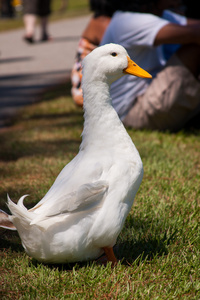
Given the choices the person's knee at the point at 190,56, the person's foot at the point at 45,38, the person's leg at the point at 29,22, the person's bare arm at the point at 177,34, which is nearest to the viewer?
the person's bare arm at the point at 177,34

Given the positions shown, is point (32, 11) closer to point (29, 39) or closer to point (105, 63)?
point (29, 39)

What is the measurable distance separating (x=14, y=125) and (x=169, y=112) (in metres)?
1.84

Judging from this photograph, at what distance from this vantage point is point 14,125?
5.39 metres

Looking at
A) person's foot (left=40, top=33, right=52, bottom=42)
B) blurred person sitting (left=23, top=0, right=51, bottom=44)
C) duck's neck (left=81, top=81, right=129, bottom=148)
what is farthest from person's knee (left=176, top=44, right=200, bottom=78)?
person's foot (left=40, top=33, right=52, bottom=42)

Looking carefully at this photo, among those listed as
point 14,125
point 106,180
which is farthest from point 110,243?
point 14,125

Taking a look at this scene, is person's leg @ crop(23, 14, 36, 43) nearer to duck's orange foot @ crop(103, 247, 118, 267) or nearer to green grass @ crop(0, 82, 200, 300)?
green grass @ crop(0, 82, 200, 300)

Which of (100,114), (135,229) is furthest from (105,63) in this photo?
(135,229)

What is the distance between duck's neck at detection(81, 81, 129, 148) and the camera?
2.30 meters

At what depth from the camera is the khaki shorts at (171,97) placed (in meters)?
4.46

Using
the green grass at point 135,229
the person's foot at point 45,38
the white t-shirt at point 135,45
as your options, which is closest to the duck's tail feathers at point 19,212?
the green grass at point 135,229

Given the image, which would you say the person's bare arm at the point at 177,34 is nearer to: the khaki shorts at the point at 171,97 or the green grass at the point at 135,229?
the khaki shorts at the point at 171,97

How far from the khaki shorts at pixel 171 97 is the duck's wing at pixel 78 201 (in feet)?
8.19

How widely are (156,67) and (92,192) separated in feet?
9.14

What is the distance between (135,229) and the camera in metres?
2.78
